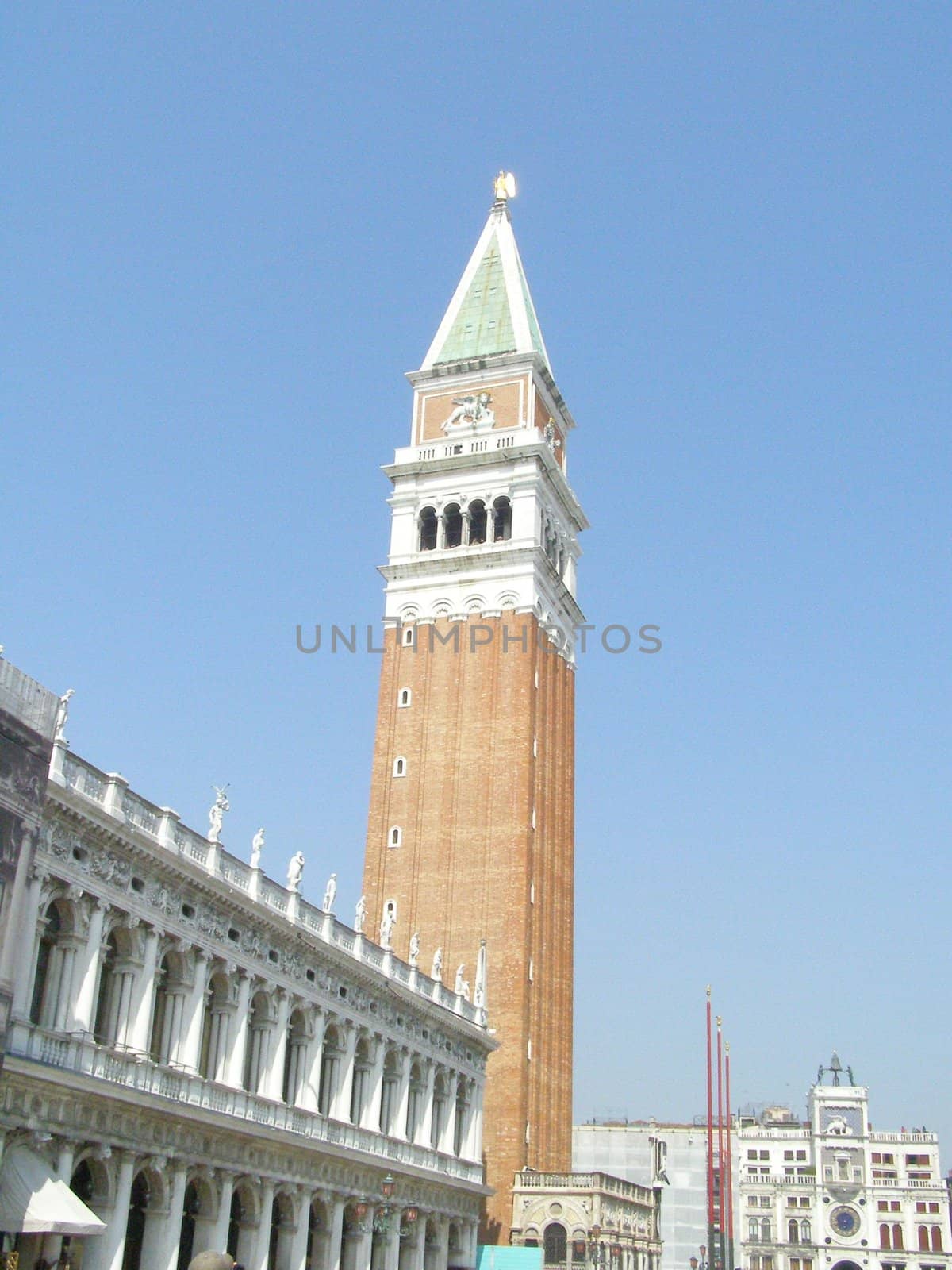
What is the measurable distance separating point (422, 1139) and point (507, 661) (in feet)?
83.2

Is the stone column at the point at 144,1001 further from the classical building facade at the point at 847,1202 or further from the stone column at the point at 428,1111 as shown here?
the classical building facade at the point at 847,1202

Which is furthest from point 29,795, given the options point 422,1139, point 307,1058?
point 422,1139

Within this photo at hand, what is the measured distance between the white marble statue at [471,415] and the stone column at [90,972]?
155ft

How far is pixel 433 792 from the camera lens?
69125 mm

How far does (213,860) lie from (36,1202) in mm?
10669

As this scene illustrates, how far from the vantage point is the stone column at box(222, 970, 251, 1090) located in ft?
126

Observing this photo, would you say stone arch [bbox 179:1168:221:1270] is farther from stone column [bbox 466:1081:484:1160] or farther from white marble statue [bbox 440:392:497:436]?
white marble statue [bbox 440:392:497:436]

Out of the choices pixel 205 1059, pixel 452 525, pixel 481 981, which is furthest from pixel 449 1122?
pixel 452 525

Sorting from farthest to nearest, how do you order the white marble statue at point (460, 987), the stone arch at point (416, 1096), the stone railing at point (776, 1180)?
the stone railing at point (776, 1180) < the white marble statue at point (460, 987) < the stone arch at point (416, 1096)

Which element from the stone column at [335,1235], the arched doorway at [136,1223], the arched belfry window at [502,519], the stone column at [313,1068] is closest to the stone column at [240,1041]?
the stone column at [313,1068]

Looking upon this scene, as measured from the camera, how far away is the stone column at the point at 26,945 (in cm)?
2919

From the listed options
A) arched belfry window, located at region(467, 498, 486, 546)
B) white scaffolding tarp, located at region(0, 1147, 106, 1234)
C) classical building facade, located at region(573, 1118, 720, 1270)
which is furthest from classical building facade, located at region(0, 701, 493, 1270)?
classical building facade, located at region(573, 1118, 720, 1270)

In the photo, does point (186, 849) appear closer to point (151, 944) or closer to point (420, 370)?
A: point (151, 944)

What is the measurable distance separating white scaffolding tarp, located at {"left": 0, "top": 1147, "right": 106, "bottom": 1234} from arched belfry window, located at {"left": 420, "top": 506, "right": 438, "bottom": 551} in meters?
48.1
